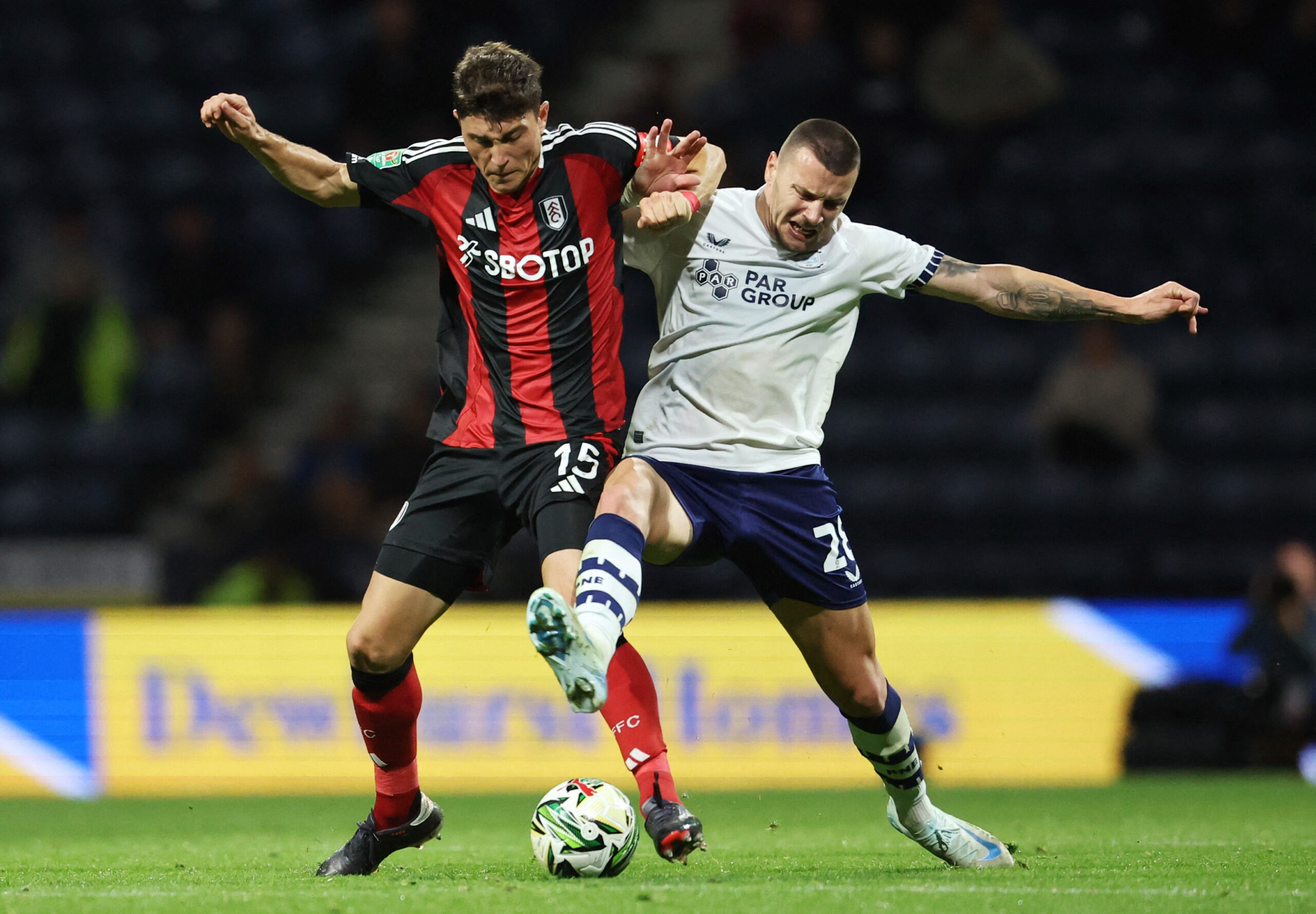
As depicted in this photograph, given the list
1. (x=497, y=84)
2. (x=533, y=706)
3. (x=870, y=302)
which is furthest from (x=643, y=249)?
(x=870, y=302)

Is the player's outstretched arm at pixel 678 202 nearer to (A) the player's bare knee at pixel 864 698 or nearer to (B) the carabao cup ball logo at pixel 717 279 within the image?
(B) the carabao cup ball logo at pixel 717 279

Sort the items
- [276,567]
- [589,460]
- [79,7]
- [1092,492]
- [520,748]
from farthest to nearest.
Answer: [79,7], [1092,492], [276,567], [520,748], [589,460]

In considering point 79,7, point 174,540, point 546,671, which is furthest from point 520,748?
point 79,7

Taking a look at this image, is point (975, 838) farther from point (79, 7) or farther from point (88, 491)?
point (79, 7)

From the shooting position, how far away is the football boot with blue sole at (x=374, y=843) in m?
5.31

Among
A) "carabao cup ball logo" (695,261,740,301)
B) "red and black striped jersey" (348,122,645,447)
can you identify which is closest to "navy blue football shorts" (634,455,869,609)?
"red and black striped jersey" (348,122,645,447)

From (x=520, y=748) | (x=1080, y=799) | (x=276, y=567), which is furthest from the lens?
(x=276, y=567)

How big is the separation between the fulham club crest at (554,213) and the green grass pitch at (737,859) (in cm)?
191

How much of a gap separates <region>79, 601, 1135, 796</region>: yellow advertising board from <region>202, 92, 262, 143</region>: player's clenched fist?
194 inches

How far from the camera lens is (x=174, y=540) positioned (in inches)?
480

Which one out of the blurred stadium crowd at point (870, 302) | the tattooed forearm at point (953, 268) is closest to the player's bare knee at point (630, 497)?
the tattooed forearm at point (953, 268)

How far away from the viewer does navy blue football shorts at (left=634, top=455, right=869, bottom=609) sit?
5008 millimetres

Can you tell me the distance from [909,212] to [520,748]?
17.0 feet

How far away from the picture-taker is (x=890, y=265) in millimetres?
5316
